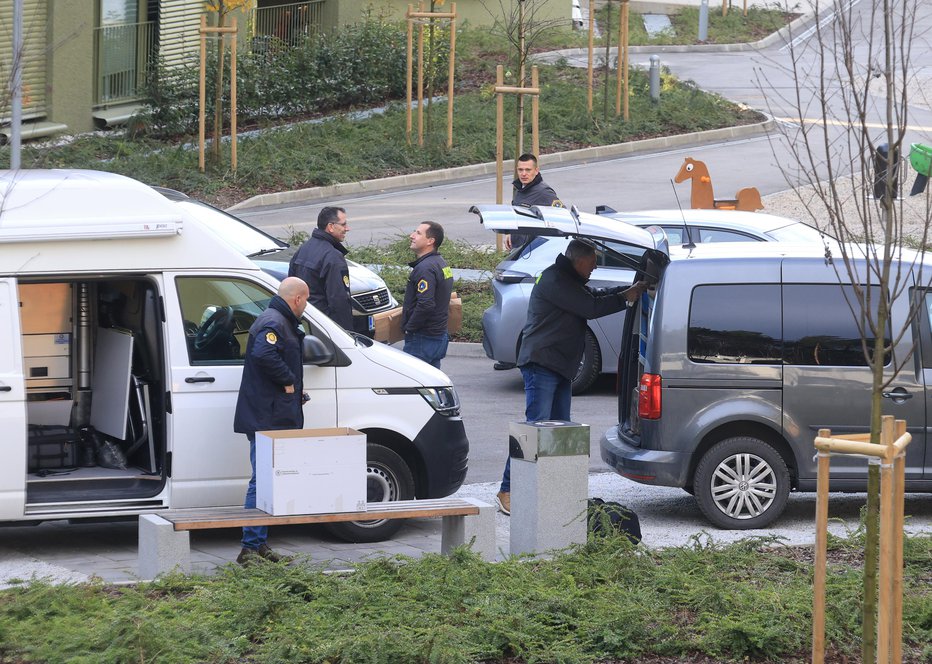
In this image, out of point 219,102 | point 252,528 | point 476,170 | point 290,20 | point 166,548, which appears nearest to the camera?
point 166,548

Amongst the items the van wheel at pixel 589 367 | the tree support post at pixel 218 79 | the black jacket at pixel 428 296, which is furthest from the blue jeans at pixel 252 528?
the tree support post at pixel 218 79

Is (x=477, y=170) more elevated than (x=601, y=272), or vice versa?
(x=477, y=170)

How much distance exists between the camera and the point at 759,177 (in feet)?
86.4

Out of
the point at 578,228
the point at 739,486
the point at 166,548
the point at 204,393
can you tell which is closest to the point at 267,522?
the point at 166,548

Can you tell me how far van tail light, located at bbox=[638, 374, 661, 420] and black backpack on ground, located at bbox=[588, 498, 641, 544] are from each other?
1031mm

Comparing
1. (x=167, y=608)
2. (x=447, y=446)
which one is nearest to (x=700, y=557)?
(x=447, y=446)

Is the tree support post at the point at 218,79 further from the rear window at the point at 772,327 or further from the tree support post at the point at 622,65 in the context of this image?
the rear window at the point at 772,327

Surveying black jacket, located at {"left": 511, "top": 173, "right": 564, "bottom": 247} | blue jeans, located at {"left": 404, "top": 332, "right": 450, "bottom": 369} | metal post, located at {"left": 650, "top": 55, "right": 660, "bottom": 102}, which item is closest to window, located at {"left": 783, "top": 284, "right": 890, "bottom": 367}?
blue jeans, located at {"left": 404, "top": 332, "right": 450, "bottom": 369}

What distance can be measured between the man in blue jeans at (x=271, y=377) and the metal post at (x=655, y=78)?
78.5ft

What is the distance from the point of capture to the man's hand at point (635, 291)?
965cm

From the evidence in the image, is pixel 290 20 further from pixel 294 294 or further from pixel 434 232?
pixel 294 294

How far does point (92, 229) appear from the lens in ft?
28.2

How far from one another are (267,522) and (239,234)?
7560mm

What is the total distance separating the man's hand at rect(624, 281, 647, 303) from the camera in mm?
9654
